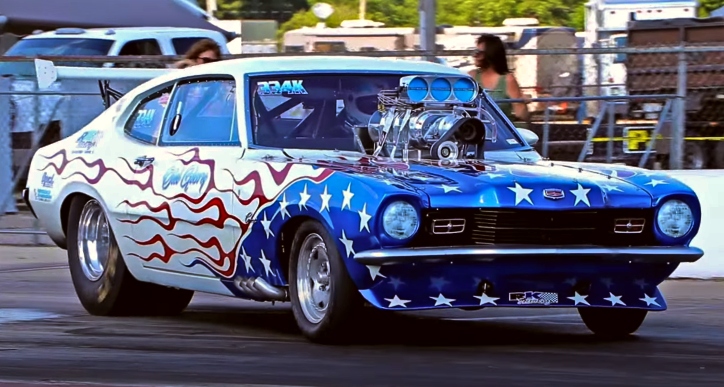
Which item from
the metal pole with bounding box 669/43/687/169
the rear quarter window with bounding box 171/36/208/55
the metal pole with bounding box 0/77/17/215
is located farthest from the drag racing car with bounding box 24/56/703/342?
the rear quarter window with bounding box 171/36/208/55

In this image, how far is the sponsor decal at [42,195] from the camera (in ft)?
28.2

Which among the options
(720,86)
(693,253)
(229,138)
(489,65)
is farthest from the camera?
(720,86)

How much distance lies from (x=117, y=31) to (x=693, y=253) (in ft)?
40.2

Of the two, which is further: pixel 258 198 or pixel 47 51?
pixel 47 51

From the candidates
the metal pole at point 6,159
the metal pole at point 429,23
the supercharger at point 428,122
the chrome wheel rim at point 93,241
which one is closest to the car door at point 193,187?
the chrome wheel rim at point 93,241

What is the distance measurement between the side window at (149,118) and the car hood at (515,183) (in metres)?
1.46

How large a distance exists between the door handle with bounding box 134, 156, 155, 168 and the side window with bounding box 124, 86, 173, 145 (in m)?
0.12

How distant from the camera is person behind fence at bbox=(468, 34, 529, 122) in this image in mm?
11305

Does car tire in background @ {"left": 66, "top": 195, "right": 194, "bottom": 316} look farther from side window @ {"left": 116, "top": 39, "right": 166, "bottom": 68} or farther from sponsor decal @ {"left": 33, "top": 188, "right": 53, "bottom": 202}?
side window @ {"left": 116, "top": 39, "right": 166, "bottom": 68}

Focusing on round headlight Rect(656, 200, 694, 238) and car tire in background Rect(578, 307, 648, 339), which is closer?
round headlight Rect(656, 200, 694, 238)

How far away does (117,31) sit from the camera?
58.3 ft

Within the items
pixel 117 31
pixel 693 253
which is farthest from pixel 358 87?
pixel 117 31

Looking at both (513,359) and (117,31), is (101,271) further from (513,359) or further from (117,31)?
(117,31)

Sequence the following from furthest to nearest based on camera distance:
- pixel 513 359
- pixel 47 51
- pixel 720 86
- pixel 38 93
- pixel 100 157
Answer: pixel 47 51, pixel 720 86, pixel 38 93, pixel 100 157, pixel 513 359
